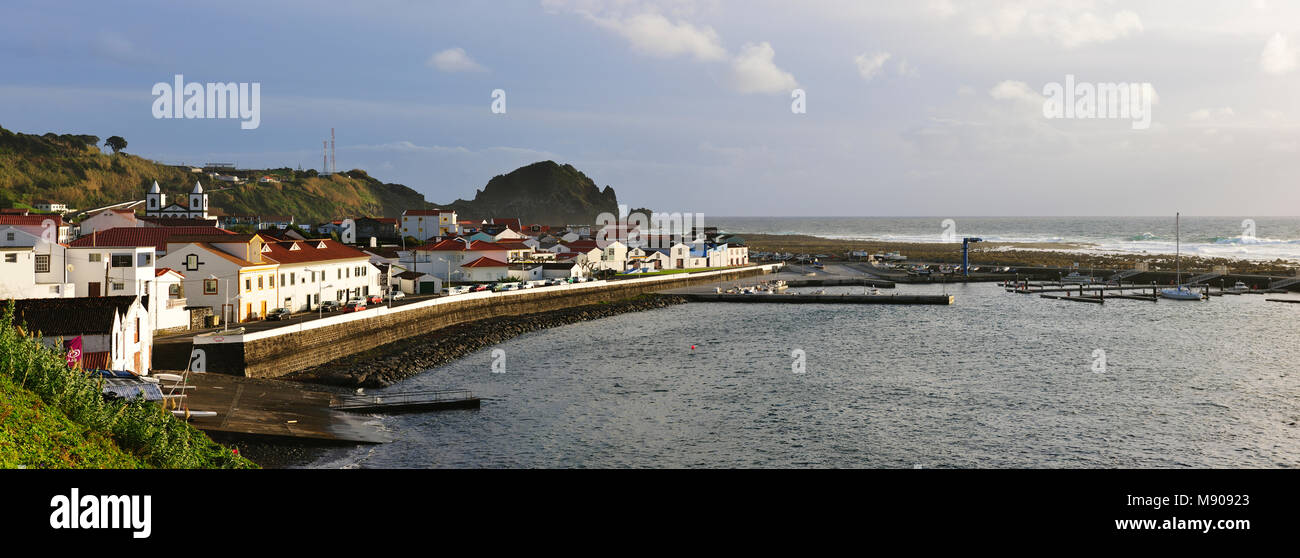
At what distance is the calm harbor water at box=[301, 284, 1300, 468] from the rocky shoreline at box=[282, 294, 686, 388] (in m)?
1.41

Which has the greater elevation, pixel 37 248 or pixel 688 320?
pixel 37 248

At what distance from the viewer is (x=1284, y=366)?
4447cm

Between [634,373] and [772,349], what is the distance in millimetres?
12466

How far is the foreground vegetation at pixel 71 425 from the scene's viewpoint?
45.3ft

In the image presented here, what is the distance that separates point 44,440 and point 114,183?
16744cm

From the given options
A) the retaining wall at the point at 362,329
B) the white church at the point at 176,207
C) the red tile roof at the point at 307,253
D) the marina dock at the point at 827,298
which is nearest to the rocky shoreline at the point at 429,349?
the retaining wall at the point at 362,329

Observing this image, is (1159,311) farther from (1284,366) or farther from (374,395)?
(374,395)

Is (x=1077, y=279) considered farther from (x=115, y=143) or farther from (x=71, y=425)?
(x=115, y=143)

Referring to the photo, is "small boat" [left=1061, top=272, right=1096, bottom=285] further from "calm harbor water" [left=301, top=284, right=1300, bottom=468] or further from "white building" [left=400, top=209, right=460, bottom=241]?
"white building" [left=400, top=209, right=460, bottom=241]

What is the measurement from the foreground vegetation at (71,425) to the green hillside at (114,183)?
115 m

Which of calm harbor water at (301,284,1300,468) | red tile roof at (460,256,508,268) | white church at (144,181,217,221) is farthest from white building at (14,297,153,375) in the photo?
white church at (144,181,217,221)

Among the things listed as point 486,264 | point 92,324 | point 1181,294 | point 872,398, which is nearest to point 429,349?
point 92,324

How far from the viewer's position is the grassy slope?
12789 mm
